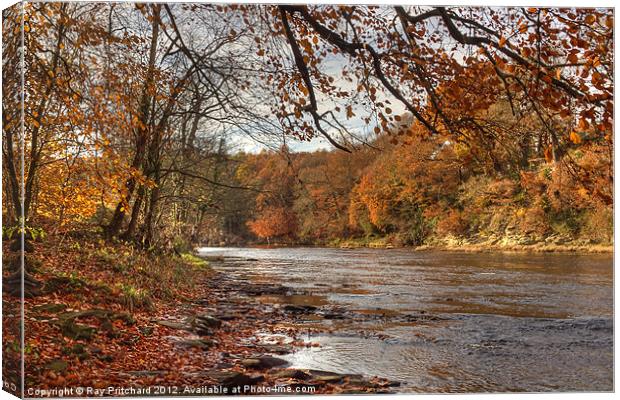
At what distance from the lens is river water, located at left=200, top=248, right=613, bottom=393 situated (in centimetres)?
560

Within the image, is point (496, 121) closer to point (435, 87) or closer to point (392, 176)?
point (435, 87)

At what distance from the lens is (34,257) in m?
5.50

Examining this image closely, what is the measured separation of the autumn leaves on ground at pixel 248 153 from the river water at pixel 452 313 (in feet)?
0.60

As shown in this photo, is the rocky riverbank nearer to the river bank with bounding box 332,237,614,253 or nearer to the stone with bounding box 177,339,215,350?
the river bank with bounding box 332,237,614,253

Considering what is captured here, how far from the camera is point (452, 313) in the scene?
19.5 feet

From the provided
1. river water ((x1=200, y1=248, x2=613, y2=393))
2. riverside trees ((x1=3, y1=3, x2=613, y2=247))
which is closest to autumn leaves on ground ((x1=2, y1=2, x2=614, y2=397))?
riverside trees ((x1=3, y1=3, x2=613, y2=247))

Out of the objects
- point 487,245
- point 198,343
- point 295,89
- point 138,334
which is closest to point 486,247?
point 487,245

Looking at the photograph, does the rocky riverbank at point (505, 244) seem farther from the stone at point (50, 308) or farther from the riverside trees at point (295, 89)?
the stone at point (50, 308)

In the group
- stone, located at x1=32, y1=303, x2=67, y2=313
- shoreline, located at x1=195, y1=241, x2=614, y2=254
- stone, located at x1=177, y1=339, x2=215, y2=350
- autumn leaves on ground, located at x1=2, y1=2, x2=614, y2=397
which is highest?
autumn leaves on ground, located at x1=2, y1=2, x2=614, y2=397

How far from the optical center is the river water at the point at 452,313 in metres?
5.60

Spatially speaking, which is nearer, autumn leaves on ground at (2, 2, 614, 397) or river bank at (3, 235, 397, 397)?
river bank at (3, 235, 397, 397)

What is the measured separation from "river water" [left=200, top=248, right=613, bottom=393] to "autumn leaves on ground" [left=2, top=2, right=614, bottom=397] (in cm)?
18

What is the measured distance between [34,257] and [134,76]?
5.99 ft

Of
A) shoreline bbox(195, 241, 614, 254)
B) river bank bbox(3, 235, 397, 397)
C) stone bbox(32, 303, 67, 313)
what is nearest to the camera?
river bank bbox(3, 235, 397, 397)
